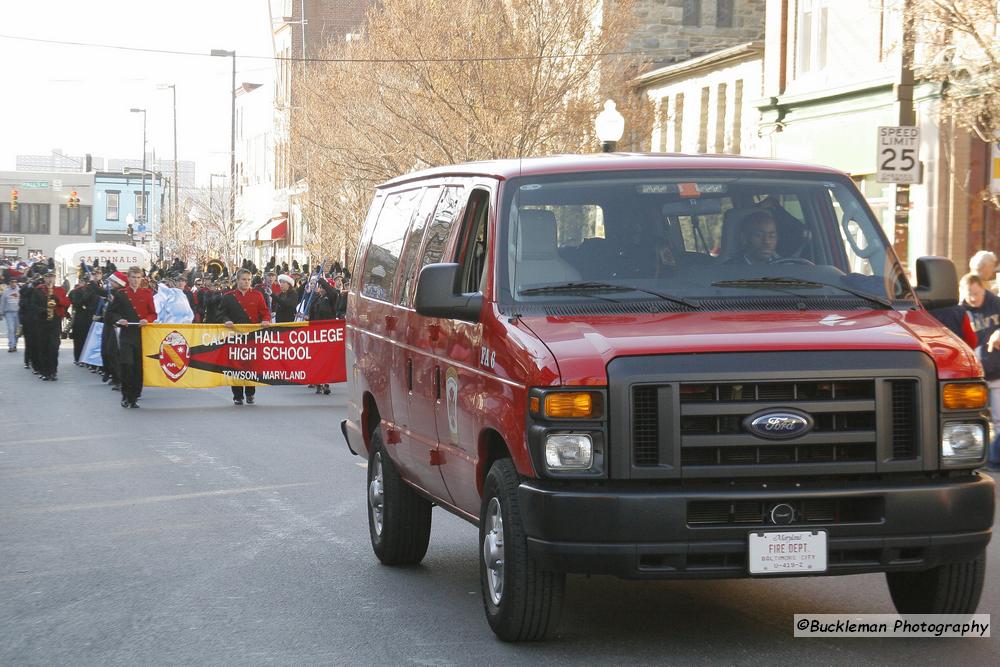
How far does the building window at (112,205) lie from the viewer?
137 m

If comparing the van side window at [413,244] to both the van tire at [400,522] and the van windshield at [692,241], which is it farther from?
the van windshield at [692,241]

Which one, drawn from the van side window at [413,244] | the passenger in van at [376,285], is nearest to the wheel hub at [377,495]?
the passenger in van at [376,285]

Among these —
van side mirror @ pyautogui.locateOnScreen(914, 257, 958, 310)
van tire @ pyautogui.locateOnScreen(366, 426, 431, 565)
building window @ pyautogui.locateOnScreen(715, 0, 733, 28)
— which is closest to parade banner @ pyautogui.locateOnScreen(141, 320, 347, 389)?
van tire @ pyautogui.locateOnScreen(366, 426, 431, 565)

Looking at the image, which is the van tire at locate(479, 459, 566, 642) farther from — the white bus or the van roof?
the white bus

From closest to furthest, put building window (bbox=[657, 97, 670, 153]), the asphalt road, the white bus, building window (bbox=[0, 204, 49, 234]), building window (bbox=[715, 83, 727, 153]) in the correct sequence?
1. the asphalt road
2. building window (bbox=[715, 83, 727, 153])
3. building window (bbox=[657, 97, 670, 153])
4. the white bus
5. building window (bbox=[0, 204, 49, 234])

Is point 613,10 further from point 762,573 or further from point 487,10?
point 762,573

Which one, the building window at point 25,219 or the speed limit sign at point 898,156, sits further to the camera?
the building window at point 25,219

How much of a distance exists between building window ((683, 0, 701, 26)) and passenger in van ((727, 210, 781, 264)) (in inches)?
1482

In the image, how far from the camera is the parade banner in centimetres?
2488

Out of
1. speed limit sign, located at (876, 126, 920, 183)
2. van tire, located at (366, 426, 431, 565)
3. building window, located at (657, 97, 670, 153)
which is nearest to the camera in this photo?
van tire, located at (366, 426, 431, 565)

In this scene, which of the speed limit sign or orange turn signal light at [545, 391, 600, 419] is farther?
the speed limit sign

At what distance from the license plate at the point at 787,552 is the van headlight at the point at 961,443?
0.66 m

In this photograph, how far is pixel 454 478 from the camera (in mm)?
8023

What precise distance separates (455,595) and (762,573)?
244cm
